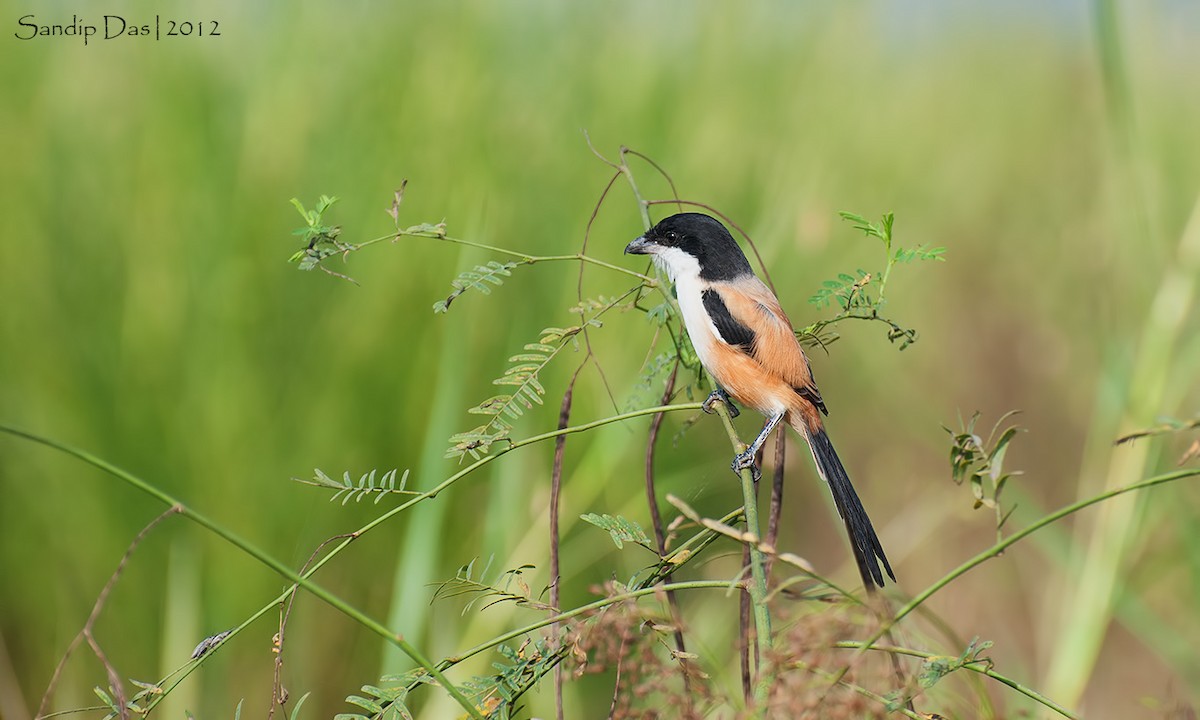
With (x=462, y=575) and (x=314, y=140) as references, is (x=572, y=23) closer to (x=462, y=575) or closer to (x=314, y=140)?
(x=314, y=140)

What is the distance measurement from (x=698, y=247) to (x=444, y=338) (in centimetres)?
100

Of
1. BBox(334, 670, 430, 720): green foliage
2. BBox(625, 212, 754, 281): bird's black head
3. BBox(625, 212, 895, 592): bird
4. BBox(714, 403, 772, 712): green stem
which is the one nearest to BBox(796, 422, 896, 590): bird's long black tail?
BBox(625, 212, 895, 592): bird

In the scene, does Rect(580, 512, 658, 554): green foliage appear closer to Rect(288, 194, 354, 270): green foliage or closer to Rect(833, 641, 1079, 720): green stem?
Rect(833, 641, 1079, 720): green stem

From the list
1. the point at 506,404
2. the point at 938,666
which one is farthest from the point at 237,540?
the point at 938,666

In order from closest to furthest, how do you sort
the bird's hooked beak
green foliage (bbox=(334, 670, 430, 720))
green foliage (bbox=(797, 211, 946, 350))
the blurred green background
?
green foliage (bbox=(334, 670, 430, 720)), green foliage (bbox=(797, 211, 946, 350)), the bird's hooked beak, the blurred green background

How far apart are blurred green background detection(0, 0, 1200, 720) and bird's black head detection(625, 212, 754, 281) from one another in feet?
2.07

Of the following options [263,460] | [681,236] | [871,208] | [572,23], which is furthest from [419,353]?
[871,208]

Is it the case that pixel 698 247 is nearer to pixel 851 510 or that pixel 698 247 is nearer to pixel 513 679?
pixel 851 510

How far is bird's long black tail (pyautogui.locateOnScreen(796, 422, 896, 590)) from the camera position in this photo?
1815 millimetres

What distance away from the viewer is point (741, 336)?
2514 mm

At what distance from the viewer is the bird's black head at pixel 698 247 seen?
8.71 ft

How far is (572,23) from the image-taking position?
4.61 meters

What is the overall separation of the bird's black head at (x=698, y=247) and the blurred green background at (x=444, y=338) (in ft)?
2.07

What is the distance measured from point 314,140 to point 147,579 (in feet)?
4.73
